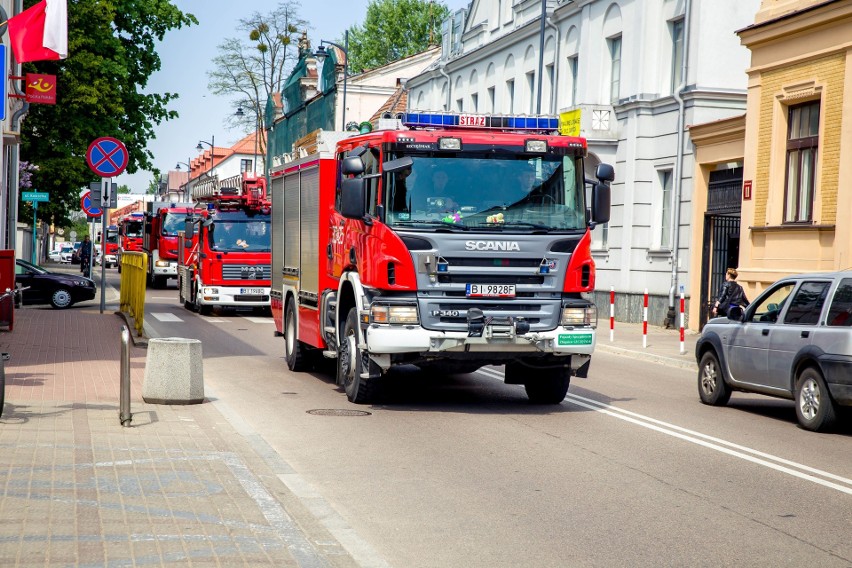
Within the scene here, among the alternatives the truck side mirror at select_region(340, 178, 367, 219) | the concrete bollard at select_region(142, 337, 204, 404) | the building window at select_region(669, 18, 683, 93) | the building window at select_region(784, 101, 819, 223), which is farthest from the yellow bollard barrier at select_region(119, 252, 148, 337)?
the building window at select_region(669, 18, 683, 93)

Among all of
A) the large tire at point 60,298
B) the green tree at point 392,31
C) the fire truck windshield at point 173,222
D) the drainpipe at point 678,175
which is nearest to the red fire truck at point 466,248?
the drainpipe at point 678,175

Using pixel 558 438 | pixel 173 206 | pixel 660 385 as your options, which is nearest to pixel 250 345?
pixel 660 385

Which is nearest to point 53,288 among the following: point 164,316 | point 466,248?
point 164,316

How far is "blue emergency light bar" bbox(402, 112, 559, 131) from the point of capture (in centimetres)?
1239

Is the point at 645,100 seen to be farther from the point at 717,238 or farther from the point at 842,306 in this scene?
the point at 842,306

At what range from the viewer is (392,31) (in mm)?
86250

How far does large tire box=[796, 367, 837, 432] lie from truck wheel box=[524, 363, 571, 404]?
248cm

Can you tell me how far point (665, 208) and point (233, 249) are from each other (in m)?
11.0

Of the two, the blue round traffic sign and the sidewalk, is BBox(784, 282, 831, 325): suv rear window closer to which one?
the sidewalk

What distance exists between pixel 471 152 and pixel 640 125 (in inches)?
726

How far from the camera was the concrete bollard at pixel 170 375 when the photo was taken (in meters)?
11.6

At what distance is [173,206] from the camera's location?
43344mm

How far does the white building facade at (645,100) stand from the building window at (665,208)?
0.03 m

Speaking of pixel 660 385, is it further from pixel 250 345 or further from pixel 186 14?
pixel 186 14
